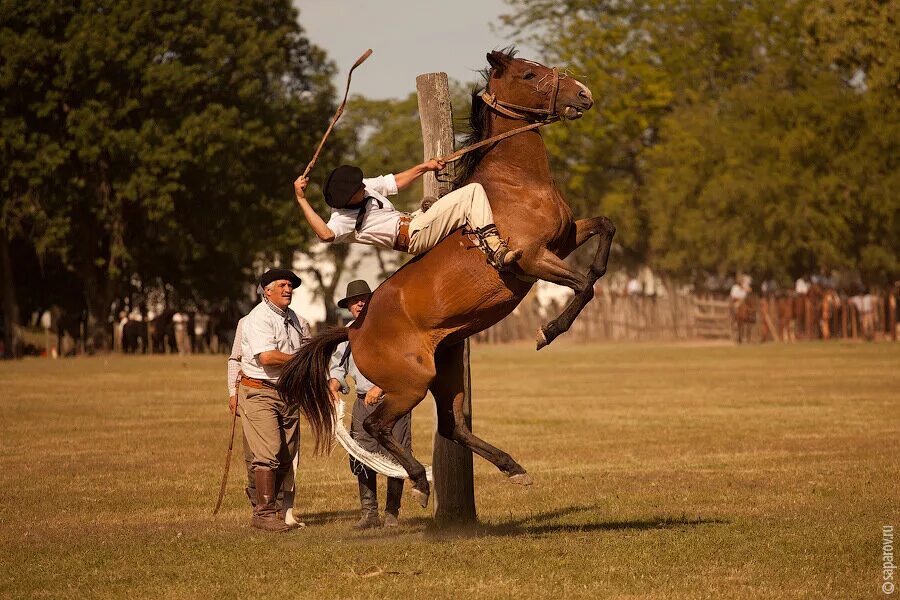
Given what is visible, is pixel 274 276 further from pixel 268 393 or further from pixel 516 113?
pixel 516 113

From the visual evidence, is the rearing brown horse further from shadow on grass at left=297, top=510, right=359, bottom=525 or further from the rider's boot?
shadow on grass at left=297, top=510, right=359, bottom=525

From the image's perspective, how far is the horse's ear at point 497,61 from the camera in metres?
10.3

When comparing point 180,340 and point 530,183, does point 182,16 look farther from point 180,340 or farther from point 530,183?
point 530,183

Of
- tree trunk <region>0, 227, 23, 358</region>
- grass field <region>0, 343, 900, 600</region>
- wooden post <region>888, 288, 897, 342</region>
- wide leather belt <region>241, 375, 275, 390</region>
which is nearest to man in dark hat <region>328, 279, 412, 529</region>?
grass field <region>0, 343, 900, 600</region>

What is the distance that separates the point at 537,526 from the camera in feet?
38.1

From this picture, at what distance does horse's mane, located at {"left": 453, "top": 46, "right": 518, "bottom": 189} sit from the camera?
10.4m

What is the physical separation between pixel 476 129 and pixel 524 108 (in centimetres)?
46

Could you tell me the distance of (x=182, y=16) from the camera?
47844 mm

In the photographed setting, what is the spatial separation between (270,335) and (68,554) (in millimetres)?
2476

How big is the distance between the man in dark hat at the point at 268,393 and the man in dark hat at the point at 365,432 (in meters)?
0.50

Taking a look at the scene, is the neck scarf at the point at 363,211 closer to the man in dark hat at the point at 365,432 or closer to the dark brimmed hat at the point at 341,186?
the dark brimmed hat at the point at 341,186

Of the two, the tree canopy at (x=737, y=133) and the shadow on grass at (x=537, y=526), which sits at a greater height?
the tree canopy at (x=737, y=133)

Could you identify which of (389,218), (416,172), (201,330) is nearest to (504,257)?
(389,218)

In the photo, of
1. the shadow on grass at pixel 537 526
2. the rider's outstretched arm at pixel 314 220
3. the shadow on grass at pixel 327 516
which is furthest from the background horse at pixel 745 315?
the rider's outstretched arm at pixel 314 220
